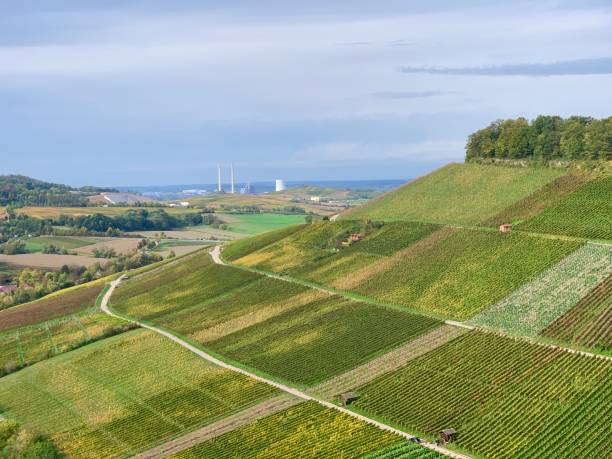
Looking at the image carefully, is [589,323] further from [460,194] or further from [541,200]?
[460,194]

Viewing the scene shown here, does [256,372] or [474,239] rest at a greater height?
[474,239]

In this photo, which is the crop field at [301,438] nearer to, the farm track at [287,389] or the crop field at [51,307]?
the farm track at [287,389]

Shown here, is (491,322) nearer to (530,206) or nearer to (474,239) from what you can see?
(474,239)

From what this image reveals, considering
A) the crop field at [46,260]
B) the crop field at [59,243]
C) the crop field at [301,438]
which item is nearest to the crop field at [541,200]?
the crop field at [301,438]

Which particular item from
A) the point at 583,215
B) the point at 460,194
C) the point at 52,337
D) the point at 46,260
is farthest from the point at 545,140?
the point at 46,260

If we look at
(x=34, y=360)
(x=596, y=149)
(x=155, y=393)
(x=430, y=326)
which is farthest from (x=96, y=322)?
(x=596, y=149)

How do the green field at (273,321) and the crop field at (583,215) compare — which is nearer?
the green field at (273,321)
